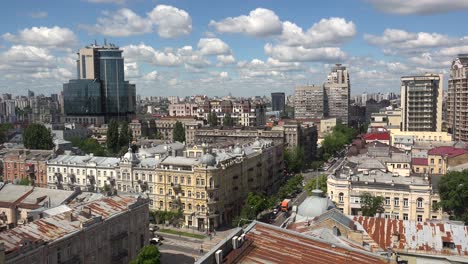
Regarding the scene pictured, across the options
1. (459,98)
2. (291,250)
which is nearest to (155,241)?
(291,250)

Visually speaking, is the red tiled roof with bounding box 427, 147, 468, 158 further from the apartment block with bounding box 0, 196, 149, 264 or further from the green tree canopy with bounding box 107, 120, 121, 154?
the green tree canopy with bounding box 107, 120, 121, 154

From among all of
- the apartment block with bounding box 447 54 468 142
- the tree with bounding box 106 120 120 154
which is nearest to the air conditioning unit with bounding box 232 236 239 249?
the tree with bounding box 106 120 120 154

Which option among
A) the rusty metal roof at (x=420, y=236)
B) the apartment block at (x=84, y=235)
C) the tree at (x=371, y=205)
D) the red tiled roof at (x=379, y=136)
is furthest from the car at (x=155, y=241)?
the red tiled roof at (x=379, y=136)

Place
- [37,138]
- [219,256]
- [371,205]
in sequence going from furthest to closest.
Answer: [37,138], [371,205], [219,256]

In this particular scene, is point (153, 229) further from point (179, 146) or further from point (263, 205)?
point (179, 146)

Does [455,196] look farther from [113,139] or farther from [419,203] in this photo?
[113,139]

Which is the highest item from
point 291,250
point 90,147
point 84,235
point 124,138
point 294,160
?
point 291,250

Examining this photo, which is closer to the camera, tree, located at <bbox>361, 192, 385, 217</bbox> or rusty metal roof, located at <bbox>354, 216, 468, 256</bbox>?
rusty metal roof, located at <bbox>354, 216, 468, 256</bbox>
